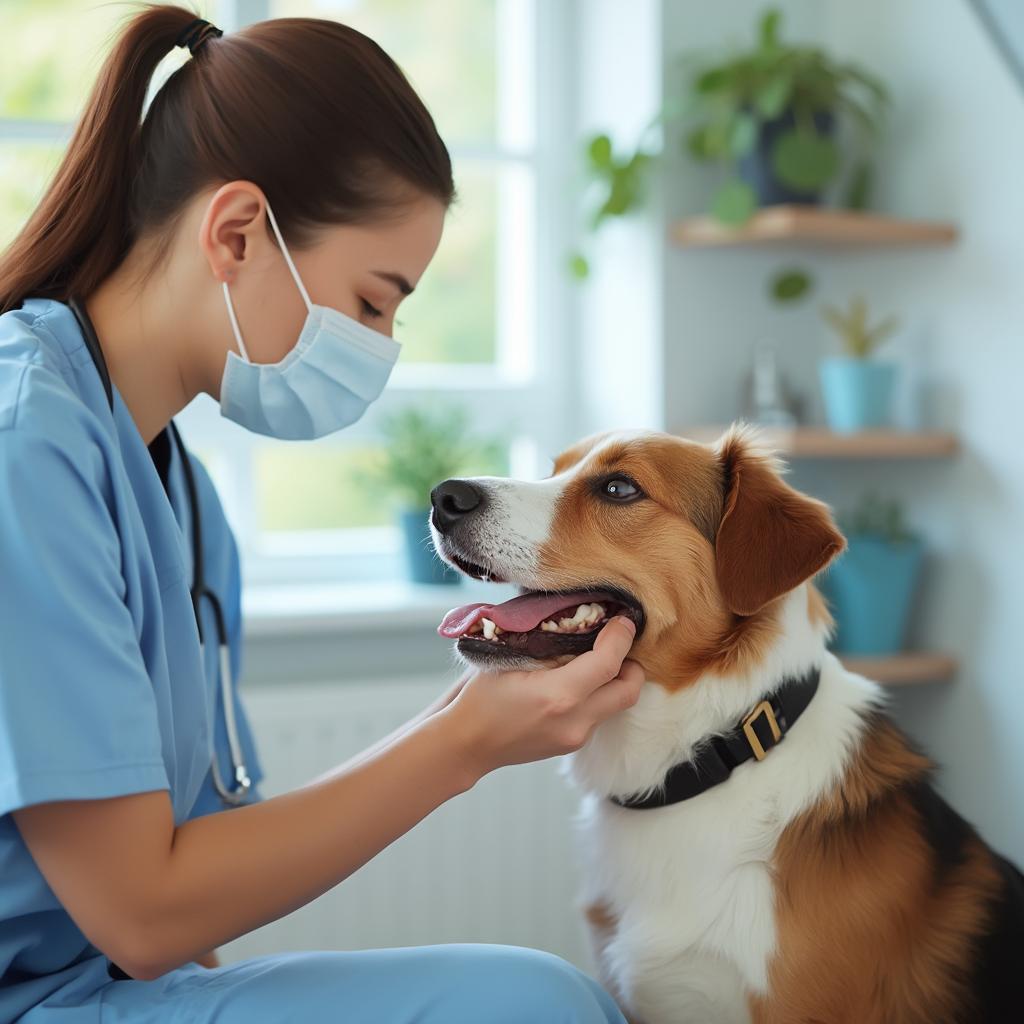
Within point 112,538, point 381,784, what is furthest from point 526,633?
point 112,538

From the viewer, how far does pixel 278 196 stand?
44.4 inches

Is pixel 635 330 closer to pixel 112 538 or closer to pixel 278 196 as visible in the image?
pixel 278 196

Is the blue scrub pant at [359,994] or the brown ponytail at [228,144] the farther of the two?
the brown ponytail at [228,144]

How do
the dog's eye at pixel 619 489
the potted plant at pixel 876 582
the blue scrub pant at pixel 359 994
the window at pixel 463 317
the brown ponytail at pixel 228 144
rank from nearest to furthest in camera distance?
the blue scrub pant at pixel 359 994
the brown ponytail at pixel 228 144
the dog's eye at pixel 619 489
the potted plant at pixel 876 582
the window at pixel 463 317

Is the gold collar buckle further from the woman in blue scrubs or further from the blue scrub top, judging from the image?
the blue scrub top

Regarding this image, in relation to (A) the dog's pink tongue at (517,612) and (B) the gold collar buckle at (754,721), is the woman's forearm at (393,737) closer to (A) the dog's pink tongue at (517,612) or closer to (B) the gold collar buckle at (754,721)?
(A) the dog's pink tongue at (517,612)

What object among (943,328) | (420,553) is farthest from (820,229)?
(420,553)

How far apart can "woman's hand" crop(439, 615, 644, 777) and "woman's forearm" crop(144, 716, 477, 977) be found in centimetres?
2

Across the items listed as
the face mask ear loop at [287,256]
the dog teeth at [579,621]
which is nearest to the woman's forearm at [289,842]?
the dog teeth at [579,621]

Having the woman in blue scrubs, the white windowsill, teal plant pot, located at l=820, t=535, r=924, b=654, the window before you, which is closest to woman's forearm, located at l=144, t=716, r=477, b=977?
the woman in blue scrubs

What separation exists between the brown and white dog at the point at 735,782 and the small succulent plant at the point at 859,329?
42.6 inches

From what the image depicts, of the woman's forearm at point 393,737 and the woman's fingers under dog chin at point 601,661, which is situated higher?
the woman's fingers under dog chin at point 601,661

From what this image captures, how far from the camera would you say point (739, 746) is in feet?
4.06

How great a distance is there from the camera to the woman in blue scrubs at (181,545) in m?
0.90
